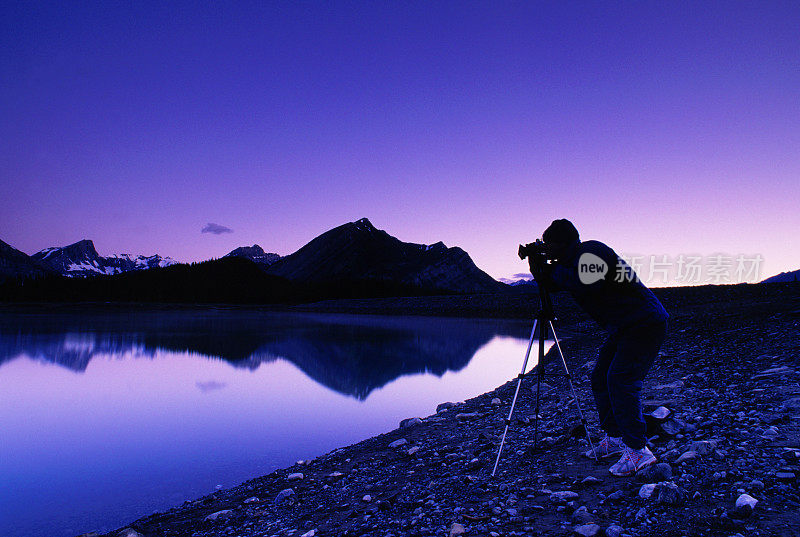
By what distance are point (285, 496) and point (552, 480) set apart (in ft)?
11.0

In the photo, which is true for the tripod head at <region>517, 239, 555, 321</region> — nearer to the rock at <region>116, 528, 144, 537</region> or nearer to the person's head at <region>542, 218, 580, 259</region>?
the person's head at <region>542, 218, 580, 259</region>

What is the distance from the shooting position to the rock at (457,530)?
3894 millimetres

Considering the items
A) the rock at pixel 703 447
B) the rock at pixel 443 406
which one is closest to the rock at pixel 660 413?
the rock at pixel 703 447

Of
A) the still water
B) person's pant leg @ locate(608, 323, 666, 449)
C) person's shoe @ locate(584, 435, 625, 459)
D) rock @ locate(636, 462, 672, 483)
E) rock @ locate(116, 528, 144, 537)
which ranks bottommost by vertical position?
the still water

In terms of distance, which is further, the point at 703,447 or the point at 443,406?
the point at 443,406

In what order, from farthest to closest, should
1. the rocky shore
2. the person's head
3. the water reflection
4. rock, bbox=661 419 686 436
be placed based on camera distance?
the water reflection → rock, bbox=661 419 686 436 → the person's head → the rocky shore

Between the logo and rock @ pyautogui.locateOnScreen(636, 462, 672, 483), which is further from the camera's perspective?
the logo

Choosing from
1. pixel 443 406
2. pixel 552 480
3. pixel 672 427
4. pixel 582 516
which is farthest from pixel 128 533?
pixel 443 406

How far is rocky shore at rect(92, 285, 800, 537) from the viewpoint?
3619 millimetres

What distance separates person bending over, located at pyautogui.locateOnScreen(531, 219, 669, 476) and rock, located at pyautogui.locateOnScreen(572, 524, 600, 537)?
1210 mm

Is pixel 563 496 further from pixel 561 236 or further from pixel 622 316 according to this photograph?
pixel 561 236

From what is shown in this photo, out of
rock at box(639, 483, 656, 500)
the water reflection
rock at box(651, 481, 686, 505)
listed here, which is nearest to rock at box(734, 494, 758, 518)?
rock at box(651, 481, 686, 505)

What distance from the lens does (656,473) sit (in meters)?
4.19

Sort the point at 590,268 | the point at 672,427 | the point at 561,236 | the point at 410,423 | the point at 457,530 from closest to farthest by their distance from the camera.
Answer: the point at 457,530
the point at 590,268
the point at 561,236
the point at 672,427
the point at 410,423
